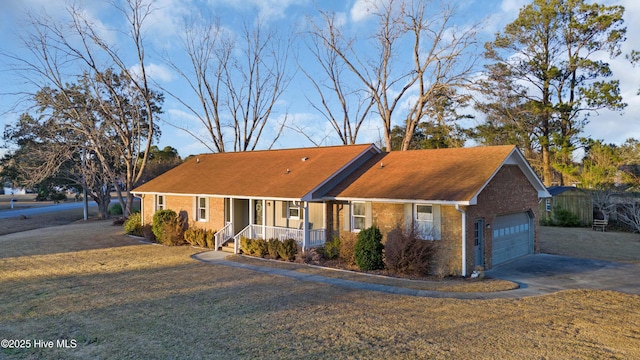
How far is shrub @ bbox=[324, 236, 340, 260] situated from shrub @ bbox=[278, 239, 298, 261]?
4.26 ft

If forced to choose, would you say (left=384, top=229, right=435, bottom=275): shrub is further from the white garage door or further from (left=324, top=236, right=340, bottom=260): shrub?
the white garage door

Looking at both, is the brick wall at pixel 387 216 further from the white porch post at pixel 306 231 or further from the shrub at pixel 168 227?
the shrub at pixel 168 227

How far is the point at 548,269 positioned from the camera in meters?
15.3

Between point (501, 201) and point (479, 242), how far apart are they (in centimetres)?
218

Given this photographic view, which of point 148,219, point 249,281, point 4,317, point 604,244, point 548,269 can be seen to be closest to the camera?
point 4,317

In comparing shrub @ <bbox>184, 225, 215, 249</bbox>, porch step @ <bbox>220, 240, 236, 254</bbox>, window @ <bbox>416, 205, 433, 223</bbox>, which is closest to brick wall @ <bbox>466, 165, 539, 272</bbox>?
window @ <bbox>416, 205, 433, 223</bbox>

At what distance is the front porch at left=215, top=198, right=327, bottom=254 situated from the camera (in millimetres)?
17812

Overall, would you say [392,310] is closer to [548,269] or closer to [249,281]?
[249,281]

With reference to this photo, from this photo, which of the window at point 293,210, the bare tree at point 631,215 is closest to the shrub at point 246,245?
the window at point 293,210

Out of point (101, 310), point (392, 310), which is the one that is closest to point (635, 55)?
point (392, 310)

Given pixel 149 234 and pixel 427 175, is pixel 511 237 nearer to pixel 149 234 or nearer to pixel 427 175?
pixel 427 175

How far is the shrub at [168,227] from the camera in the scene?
21.8 metres

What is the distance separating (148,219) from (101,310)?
16.7 metres

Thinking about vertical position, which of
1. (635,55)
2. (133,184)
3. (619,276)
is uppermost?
(635,55)
